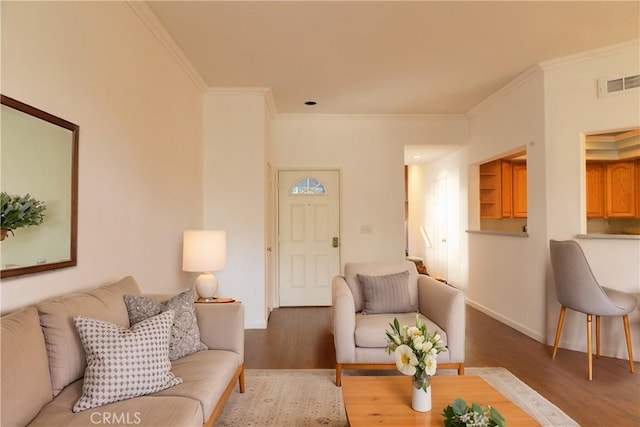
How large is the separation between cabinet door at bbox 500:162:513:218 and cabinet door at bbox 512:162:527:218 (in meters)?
0.06

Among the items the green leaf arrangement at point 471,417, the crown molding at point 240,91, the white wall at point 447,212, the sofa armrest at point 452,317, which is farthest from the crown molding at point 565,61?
the green leaf arrangement at point 471,417

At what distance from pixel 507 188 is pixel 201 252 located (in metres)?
4.71

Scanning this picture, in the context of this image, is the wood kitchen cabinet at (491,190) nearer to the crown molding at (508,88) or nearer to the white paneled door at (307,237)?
the crown molding at (508,88)

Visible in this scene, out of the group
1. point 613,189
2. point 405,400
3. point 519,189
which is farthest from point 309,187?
point 613,189

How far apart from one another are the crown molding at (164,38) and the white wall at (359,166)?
63.6 inches

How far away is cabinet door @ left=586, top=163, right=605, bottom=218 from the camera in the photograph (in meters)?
5.57

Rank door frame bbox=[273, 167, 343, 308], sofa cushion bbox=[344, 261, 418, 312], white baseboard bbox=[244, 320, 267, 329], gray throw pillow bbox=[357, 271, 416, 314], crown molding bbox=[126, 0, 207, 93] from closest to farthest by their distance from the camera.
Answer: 1. crown molding bbox=[126, 0, 207, 93]
2. gray throw pillow bbox=[357, 271, 416, 314]
3. sofa cushion bbox=[344, 261, 418, 312]
4. white baseboard bbox=[244, 320, 267, 329]
5. door frame bbox=[273, 167, 343, 308]

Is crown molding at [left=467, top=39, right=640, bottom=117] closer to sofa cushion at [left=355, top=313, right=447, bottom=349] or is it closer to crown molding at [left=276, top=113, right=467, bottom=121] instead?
crown molding at [left=276, top=113, right=467, bottom=121]

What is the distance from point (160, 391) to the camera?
1.60 m

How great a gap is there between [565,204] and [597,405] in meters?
1.81

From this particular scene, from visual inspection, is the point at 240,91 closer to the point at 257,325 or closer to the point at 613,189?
the point at 257,325

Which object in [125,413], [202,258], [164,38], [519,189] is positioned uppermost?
[164,38]

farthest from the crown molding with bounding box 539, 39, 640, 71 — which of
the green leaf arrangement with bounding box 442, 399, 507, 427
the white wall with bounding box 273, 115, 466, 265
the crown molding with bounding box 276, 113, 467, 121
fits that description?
the green leaf arrangement with bounding box 442, 399, 507, 427

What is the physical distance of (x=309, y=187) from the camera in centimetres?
523
